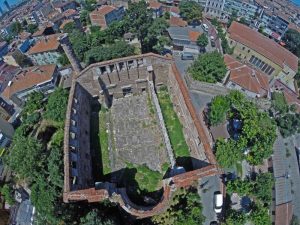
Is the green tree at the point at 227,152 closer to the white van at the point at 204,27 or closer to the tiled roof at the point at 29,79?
the tiled roof at the point at 29,79

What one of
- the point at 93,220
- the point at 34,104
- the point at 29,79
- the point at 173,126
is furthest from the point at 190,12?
the point at 93,220

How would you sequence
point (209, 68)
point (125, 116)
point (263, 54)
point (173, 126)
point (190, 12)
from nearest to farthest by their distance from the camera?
point (173, 126)
point (125, 116)
point (209, 68)
point (190, 12)
point (263, 54)

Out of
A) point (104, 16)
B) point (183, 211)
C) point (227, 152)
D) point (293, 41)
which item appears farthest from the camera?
point (293, 41)

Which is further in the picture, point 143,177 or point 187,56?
point 187,56

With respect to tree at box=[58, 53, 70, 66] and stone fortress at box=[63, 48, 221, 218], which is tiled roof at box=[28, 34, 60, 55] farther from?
stone fortress at box=[63, 48, 221, 218]

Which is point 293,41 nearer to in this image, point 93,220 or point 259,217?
point 259,217

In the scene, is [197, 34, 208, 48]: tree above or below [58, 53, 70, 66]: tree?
above

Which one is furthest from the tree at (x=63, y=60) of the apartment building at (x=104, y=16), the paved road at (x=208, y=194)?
the paved road at (x=208, y=194)

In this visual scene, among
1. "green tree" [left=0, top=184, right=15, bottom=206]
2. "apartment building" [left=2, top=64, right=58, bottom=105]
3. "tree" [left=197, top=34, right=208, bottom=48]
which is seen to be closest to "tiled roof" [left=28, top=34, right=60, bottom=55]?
"apartment building" [left=2, top=64, right=58, bottom=105]
